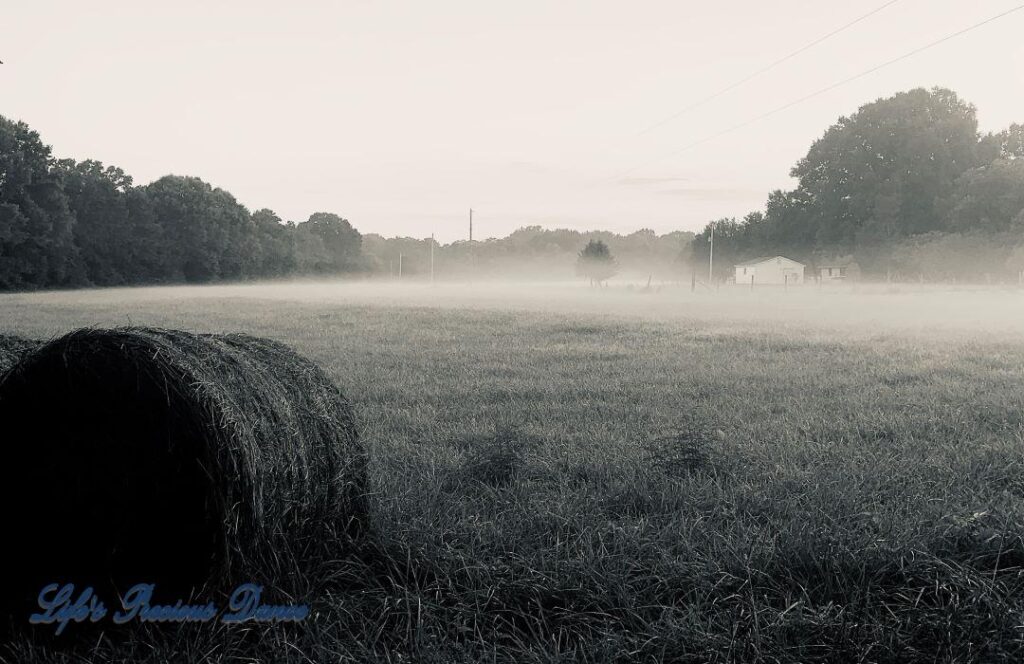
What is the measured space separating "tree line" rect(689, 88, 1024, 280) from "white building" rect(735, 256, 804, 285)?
179 centimetres

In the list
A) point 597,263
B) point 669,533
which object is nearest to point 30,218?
point 669,533

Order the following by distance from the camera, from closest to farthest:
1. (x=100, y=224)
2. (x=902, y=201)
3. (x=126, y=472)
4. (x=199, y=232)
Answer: (x=126, y=472) < (x=100, y=224) < (x=199, y=232) < (x=902, y=201)

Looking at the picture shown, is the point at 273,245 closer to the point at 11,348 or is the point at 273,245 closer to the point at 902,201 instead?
the point at 902,201

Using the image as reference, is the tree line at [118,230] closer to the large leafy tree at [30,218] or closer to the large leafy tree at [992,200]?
the large leafy tree at [30,218]

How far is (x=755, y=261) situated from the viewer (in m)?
105

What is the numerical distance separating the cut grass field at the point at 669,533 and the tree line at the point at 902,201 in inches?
3035

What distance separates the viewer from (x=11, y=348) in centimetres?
510

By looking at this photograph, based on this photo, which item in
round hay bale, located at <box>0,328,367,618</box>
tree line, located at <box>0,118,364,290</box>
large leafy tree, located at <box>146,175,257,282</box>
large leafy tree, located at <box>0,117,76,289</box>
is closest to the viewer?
round hay bale, located at <box>0,328,367,618</box>

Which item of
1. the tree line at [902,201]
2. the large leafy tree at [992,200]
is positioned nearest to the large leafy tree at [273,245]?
the tree line at [902,201]

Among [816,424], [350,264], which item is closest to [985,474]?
[816,424]

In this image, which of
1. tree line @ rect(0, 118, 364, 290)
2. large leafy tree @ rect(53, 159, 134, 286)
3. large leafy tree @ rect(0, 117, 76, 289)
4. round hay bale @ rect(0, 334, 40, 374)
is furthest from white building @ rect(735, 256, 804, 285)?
round hay bale @ rect(0, 334, 40, 374)

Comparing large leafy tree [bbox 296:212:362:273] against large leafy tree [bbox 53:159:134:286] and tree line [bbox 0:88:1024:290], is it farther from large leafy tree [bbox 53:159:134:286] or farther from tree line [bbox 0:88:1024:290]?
large leafy tree [bbox 53:159:134:286]

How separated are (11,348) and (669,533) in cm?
424

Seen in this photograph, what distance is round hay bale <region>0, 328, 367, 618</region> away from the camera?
373cm
